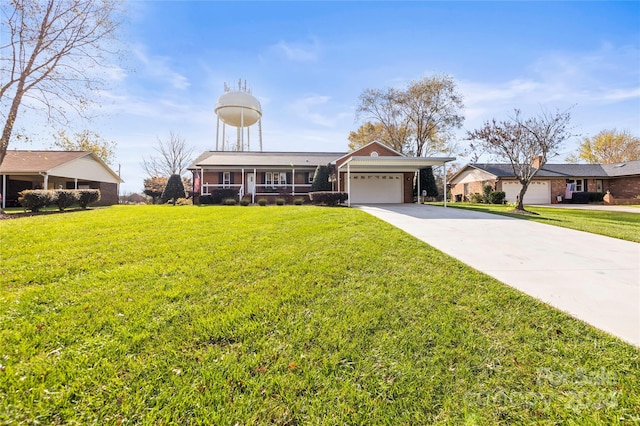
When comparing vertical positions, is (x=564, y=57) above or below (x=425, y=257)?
above

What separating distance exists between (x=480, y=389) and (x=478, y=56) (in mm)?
13099

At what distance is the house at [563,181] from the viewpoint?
88.2 feet

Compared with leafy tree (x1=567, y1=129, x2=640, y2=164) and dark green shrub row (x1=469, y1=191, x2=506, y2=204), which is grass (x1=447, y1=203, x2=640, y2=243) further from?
leafy tree (x1=567, y1=129, x2=640, y2=164)

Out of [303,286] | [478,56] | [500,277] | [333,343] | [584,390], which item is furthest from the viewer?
[478,56]

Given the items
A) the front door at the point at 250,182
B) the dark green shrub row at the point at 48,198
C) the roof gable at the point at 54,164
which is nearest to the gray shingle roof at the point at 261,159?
the front door at the point at 250,182

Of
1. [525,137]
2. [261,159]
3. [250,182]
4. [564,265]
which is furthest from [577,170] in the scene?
[564,265]

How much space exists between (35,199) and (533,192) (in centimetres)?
3681

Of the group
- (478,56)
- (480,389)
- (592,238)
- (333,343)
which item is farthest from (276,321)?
(478,56)

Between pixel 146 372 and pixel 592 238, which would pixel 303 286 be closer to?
pixel 146 372

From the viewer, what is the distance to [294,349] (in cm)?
263

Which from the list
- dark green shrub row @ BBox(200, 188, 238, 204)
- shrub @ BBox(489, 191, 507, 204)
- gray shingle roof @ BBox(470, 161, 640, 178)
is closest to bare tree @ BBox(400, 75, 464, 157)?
gray shingle roof @ BBox(470, 161, 640, 178)

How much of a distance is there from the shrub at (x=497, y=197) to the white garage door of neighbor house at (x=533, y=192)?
3569 millimetres

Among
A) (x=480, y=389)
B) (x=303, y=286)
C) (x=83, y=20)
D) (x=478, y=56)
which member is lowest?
(x=480, y=389)

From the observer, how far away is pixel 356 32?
1015 cm
